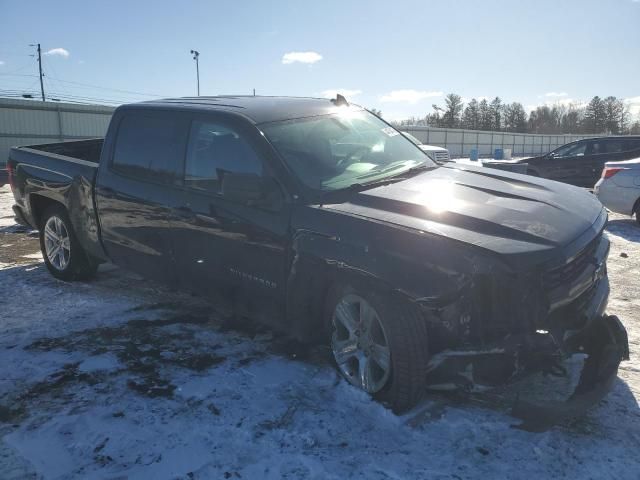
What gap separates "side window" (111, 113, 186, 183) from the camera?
Answer: 163 inches

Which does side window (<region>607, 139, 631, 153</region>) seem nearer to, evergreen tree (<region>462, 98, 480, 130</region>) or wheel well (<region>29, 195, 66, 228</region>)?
wheel well (<region>29, 195, 66, 228</region>)

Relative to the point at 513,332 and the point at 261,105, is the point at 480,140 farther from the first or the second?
the point at 513,332

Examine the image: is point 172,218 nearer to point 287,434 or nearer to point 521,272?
point 287,434

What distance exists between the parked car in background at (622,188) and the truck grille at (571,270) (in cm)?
645

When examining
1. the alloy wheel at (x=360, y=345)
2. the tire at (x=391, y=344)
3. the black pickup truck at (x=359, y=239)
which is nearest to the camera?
the black pickup truck at (x=359, y=239)

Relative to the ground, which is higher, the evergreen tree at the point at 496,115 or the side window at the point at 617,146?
the evergreen tree at the point at 496,115

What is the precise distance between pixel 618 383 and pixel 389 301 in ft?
5.62

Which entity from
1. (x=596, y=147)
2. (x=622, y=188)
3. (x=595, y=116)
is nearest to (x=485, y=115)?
(x=595, y=116)

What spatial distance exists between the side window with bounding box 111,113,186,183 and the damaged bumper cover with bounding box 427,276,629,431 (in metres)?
2.57

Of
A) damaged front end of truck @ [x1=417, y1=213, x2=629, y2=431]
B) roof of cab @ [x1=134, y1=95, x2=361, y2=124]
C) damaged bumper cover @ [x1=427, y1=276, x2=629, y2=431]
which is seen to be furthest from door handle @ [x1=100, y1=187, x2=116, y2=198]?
damaged bumper cover @ [x1=427, y1=276, x2=629, y2=431]

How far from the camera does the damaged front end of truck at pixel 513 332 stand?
8.63 feet

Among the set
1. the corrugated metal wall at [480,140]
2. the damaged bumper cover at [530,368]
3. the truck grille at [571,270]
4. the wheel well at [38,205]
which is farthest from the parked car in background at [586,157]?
the corrugated metal wall at [480,140]

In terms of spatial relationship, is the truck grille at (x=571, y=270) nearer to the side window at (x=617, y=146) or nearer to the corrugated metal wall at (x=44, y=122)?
the side window at (x=617, y=146)

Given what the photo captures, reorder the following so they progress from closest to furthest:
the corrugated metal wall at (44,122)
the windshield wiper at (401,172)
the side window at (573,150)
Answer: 1. the windshield wiper at (401,172)
2. the side window at (573,150)
3. the corrugated metal wall at (44,122)
